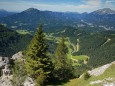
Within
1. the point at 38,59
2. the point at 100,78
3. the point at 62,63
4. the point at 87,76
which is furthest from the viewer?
the point at 62,63

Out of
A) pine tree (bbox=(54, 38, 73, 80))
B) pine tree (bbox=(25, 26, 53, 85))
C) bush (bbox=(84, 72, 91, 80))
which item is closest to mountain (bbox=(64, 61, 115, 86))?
bush (bbox=(84, 72, 91, 80))

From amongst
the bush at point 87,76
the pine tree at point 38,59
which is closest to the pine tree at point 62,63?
the pine tree at point 38,59

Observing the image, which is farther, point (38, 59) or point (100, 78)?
point (38, 59)

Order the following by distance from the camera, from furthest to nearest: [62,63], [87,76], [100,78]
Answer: [62,63]
[87,76]
[100,78]

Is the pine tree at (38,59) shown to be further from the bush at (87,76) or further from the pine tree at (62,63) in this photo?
the pine tree at (62,63)

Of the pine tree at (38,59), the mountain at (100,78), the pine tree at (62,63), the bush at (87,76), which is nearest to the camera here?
the mountain at (100,78)

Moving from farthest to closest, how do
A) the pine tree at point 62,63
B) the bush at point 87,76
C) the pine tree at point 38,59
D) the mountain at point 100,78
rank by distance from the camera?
the pine tree at point 62,63 < the pine tree at point 38,59 < the bush at point 87,76 < the mountain at point 100,78

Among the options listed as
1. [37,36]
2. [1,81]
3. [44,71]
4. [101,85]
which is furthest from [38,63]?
[101,85]

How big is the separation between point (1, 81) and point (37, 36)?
17253 millimetres

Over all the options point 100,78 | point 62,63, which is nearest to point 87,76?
point 100,78

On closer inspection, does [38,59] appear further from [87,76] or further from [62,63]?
[62,63]

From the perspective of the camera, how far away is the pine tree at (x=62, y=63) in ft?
262

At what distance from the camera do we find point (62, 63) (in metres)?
82.9

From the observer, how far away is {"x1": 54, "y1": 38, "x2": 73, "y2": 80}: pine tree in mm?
79781
